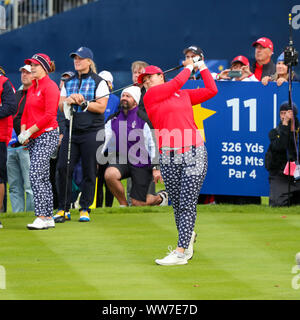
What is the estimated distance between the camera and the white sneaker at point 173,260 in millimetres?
8231

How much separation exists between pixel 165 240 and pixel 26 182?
4.25 meters

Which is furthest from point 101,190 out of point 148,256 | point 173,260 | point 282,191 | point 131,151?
point 173,260

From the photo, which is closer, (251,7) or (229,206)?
(229,206)

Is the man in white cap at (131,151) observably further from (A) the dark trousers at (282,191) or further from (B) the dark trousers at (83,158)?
(A) the dark trousers at (282,191)

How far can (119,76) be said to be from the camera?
17.6 m

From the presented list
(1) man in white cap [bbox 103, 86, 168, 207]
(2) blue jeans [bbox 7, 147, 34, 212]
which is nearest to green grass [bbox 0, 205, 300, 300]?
(1) man in white cap [bbox 103, 86, 168, 207]

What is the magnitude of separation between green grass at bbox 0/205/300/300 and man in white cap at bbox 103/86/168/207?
844 millimetres

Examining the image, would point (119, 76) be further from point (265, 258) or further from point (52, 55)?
point (265, 258)

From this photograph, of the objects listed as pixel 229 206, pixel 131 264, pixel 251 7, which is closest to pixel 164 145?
pixel 131 264

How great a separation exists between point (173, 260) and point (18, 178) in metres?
5.69

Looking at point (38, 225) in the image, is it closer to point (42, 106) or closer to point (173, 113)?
point (42, 106)

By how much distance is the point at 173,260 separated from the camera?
8.26m

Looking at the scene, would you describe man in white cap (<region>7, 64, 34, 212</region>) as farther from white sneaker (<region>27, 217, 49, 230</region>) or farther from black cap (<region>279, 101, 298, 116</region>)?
black cap (<region>279, 101, 298, 116</region>)

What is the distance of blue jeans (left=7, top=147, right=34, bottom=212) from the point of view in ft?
43.8
